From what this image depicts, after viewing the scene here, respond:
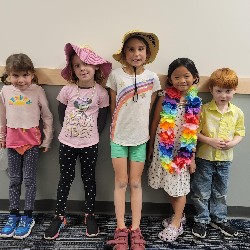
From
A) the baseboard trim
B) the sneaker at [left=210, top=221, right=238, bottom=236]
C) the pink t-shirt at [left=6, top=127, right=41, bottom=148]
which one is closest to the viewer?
the pink t-shirt at [left=6, top=127, right=41, bottom=148]

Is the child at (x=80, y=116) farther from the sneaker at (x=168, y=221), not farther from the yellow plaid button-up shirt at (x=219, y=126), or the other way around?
the yellow plaid button-up shirt at (x=219, y=126)

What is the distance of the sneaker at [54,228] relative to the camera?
8.31 ft

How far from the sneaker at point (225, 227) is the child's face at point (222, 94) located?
1.00m

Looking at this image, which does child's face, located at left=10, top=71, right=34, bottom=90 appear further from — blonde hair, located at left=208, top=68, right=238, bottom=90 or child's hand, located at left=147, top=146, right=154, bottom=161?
blonde hair, located at left=208, top=68, right=238, bottom=90

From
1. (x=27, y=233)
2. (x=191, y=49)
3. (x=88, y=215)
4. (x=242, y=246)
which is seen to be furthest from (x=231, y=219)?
(x=27, y=233)

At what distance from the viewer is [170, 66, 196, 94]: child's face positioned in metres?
2.46

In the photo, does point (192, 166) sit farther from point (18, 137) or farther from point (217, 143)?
point (18, 137)

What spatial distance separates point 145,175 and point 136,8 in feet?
4.42

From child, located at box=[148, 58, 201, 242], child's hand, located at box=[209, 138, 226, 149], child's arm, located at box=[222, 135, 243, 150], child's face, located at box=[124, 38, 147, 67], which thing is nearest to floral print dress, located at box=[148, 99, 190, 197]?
child, located at box=[148, 58, 201, 242]

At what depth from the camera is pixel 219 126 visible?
258 cm

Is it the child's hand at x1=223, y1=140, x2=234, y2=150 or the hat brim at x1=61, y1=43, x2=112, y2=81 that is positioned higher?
the hat brim at x1=61, y1=43, x2=112, y2=81

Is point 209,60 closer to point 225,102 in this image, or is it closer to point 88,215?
point 225,102

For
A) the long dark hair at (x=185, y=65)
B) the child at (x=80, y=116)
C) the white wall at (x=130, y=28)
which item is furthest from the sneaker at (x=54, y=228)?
the long dark hair at (x=185, y=65)

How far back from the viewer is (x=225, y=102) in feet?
8.39
